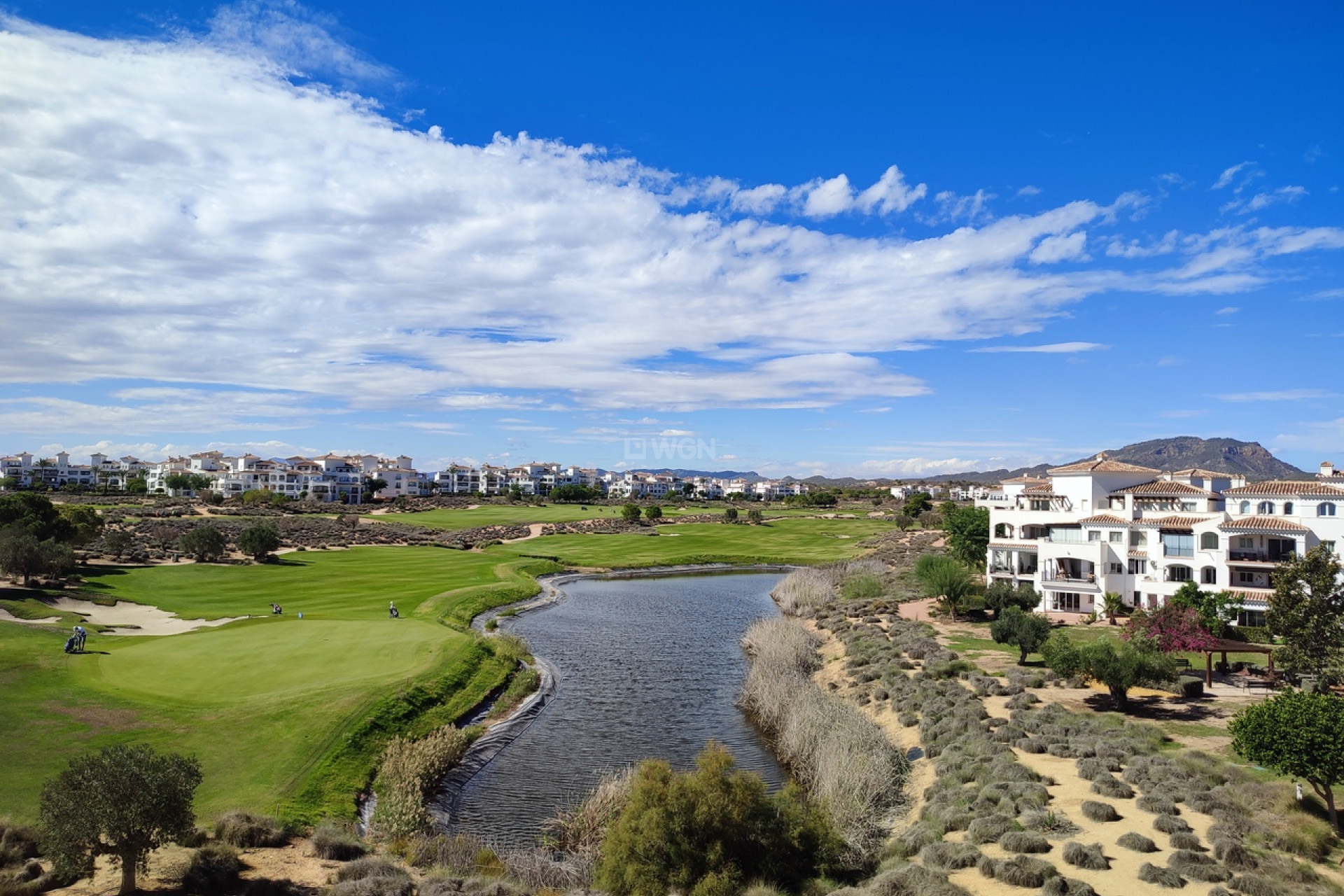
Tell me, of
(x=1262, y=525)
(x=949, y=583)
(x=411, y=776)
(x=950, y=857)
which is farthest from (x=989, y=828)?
(x=1262, y=525)

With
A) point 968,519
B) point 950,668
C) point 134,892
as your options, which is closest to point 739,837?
point 134,892

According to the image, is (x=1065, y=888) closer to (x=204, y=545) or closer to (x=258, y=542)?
(x=258, y=542)

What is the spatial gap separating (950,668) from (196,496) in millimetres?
171674

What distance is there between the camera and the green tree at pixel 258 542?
244 ft

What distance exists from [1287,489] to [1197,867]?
41447mm

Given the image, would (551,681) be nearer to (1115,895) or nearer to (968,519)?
(1115,895)

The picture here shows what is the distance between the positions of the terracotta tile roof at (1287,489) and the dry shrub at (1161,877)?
39.4 meters

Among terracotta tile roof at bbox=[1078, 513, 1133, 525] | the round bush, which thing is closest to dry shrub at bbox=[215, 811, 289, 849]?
the round bush

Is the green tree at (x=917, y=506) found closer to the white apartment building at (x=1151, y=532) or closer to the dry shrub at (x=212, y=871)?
the white apartment building at (x=1151, y=532)

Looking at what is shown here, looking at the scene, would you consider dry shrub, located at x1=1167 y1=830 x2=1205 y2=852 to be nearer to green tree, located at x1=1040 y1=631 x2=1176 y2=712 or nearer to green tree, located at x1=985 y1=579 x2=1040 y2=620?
green tree, located at x1=1040 y1=631 x2=1176 y2=712

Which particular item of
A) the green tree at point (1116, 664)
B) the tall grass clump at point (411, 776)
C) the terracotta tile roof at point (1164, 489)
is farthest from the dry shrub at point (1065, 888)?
the terracotta tile roof at point (1164, 489)

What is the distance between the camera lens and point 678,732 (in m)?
31.7

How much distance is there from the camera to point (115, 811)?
50.3ft

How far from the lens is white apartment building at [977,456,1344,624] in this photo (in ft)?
150
